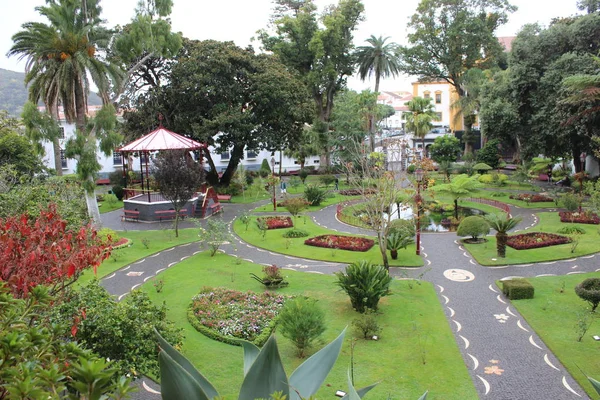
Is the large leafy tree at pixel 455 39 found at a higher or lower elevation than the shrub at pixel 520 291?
higher

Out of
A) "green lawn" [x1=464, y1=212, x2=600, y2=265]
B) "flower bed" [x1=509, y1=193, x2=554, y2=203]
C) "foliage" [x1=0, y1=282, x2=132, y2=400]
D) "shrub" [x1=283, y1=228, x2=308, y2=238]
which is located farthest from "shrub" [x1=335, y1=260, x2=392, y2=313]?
"flower bed" [x1=509, y1=193, x2=554, y2=203]

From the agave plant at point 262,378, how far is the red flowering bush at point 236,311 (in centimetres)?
625

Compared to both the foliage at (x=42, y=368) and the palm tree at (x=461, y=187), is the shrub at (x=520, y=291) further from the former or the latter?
the foliage at (x=42, y=368)

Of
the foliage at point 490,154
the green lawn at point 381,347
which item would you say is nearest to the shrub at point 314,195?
the green lawn at point 381,347

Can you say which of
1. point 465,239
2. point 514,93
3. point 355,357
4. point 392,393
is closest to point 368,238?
point 465,239

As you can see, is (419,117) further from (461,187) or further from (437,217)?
(461,187)

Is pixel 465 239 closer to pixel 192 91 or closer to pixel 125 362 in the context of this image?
pixel 125 362

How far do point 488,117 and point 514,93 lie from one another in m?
2.05

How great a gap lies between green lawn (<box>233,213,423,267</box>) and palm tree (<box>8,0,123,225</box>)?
7094 millimetres

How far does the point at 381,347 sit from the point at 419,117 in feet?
124

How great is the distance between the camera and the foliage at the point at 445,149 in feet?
142

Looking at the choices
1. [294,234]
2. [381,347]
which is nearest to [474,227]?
[294,234]

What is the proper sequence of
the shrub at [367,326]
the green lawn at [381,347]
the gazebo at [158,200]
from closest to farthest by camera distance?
the green lawn at [381,347], the shrub at [367,326], the gazebo at [158,200]

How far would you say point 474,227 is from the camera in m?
19.4
